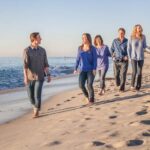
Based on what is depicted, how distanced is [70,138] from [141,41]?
18.6 feet

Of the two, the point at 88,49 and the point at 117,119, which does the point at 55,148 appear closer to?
the point at 117,119

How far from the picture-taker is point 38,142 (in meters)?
5.51

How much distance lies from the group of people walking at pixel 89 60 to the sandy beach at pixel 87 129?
0.63 m

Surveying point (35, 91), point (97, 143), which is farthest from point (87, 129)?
point (35, 91)

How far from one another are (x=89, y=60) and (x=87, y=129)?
3340 mm

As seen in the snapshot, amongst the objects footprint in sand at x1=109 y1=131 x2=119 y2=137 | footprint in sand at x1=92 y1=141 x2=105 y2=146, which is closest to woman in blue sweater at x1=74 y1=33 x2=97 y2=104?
footprint in sand at x1=109 y1=131 x2=119 y2=137

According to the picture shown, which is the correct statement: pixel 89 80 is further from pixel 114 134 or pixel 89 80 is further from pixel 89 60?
pixel 114 134

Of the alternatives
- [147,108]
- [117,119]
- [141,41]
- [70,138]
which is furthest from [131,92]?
[70,138]

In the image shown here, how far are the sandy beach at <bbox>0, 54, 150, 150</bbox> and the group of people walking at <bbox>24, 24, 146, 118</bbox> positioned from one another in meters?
0.63

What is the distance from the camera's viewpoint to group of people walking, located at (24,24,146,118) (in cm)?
827

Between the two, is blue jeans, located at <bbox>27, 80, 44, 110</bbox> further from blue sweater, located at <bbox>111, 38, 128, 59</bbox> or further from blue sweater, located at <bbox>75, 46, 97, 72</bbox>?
blue sweater, located at <bbox>111, 38, 128, 59</bbox>

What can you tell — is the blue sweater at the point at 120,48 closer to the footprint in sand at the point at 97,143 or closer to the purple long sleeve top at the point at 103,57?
the purple long sleeve top at the point at 103,57

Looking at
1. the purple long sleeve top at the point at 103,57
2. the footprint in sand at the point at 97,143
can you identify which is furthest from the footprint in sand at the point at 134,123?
the purple long sleeve top at the point at 103,57

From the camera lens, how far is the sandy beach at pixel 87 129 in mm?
5125
